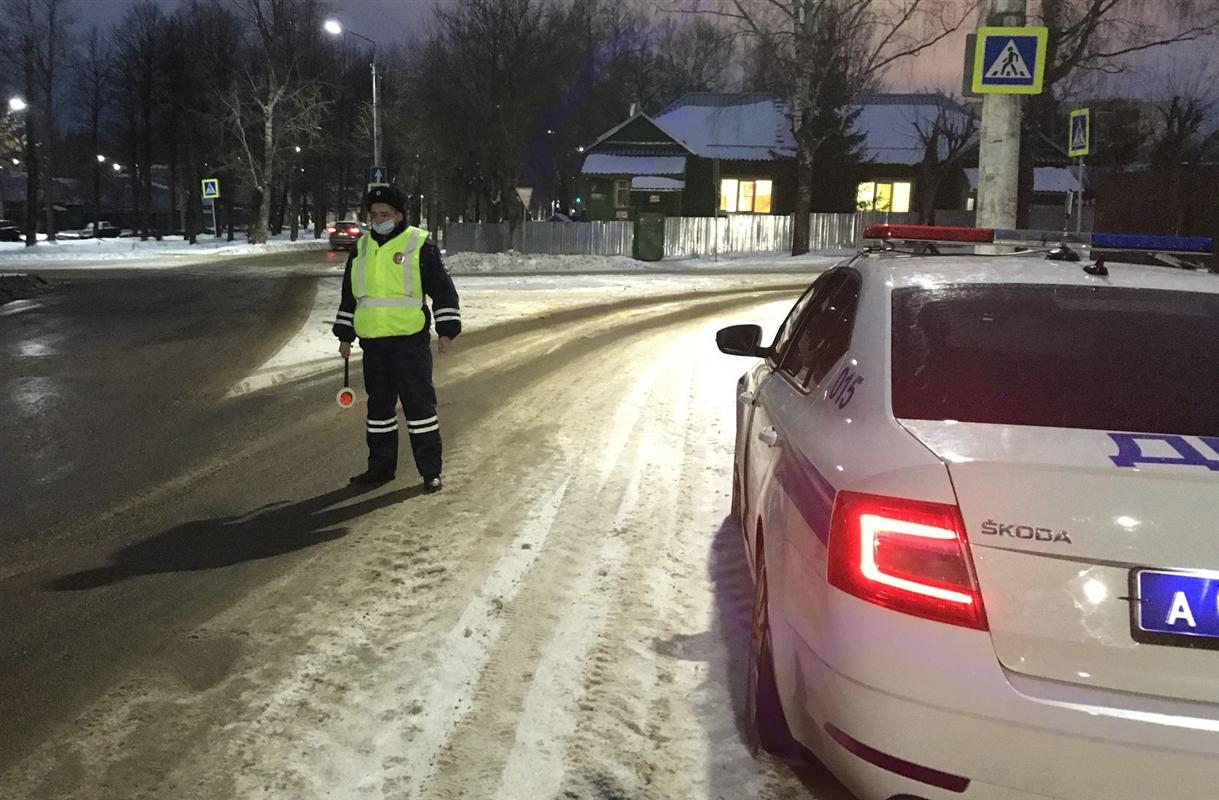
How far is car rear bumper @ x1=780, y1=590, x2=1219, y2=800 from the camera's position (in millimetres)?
2113

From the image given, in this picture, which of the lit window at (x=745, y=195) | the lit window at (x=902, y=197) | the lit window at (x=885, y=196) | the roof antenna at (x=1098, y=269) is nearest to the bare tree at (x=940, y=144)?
the lit window at (x=902, y=197)

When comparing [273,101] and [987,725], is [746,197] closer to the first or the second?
[273,101]

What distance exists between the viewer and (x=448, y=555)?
511cm

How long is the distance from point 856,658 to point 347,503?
4.29m

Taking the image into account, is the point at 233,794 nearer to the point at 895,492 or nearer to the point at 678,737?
the point at 678,737

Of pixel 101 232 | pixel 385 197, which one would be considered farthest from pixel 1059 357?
pixel 101 232

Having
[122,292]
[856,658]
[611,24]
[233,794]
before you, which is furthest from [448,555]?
[611,24]

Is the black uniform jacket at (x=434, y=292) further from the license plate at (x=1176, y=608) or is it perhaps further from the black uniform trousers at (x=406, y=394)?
the license plate at (x=1176, y=608)

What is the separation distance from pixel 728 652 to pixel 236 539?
9.36ft

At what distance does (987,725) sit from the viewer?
221cm

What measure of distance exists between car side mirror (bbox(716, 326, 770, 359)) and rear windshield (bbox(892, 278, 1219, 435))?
58.0 inches

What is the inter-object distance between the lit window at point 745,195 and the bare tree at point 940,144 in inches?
259

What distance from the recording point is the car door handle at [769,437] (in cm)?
341

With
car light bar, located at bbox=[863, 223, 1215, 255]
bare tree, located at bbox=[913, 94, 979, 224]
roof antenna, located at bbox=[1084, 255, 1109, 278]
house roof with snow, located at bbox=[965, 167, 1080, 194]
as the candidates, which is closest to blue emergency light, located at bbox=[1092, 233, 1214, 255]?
car light bar, located at bbox=[863, 223, 1215, 255]
